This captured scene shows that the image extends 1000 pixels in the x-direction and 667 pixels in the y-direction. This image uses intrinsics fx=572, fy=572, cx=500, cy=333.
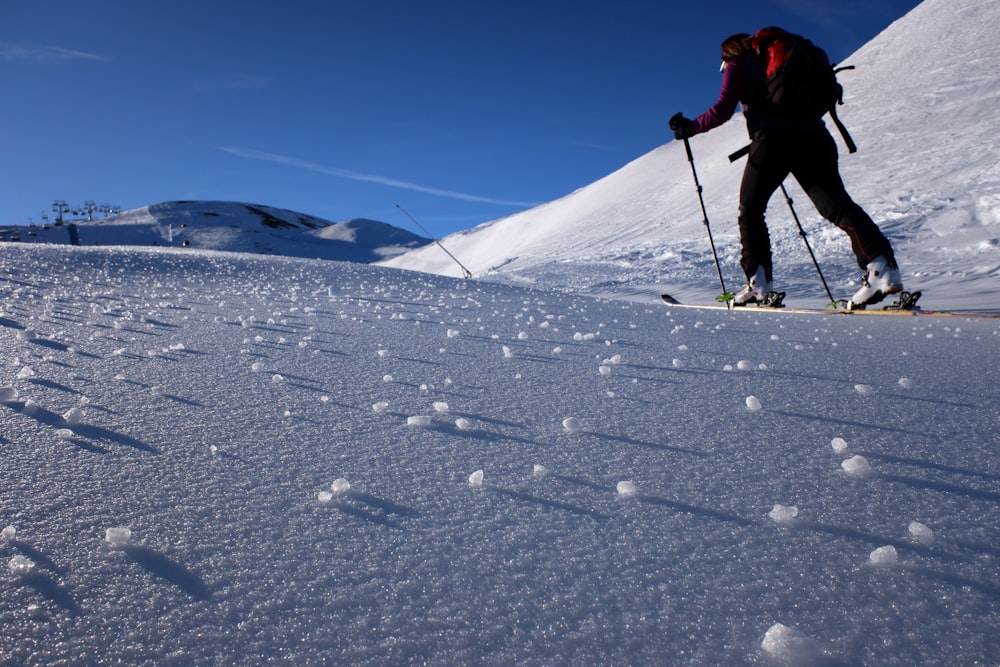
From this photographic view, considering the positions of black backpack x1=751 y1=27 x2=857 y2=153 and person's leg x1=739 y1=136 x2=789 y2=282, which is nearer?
black backpack x1=751 y1=27 x2=857 y2=153

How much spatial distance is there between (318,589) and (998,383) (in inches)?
93.8

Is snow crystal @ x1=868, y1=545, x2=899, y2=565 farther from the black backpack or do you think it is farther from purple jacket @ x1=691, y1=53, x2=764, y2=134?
the black backpack

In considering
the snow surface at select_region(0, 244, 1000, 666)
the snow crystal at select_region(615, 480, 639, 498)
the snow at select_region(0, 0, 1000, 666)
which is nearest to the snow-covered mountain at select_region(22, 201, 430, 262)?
the snow at select_region(0, 0, 1000, 666)

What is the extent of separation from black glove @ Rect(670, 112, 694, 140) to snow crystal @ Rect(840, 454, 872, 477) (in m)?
4.33

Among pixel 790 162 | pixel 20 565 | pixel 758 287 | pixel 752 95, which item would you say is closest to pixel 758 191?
pixel 790 162

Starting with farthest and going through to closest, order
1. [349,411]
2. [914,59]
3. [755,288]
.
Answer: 1. [914,59]
2. [755,288]
3. [349,411]

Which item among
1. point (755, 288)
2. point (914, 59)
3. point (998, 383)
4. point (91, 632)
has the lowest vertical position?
point (91, 632)

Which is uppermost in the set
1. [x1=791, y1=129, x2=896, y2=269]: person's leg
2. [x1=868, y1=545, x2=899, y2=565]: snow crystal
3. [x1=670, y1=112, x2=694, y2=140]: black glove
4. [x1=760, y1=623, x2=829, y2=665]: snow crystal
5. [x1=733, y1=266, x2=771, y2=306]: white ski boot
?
[x1=670, y1=112, x2=694, y2=140]: black glove

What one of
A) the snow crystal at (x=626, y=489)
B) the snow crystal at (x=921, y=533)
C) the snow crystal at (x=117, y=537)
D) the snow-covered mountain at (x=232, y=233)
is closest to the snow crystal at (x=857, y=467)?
the snow crystal at (x=921, y=533)

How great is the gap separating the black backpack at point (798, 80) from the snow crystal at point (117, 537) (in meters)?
4.85

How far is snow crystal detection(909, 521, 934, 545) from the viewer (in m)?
0.97

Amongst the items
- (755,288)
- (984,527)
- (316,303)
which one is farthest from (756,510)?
(755,288)

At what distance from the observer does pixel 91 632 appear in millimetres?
739

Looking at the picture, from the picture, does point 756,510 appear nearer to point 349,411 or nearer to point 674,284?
point 349,411
